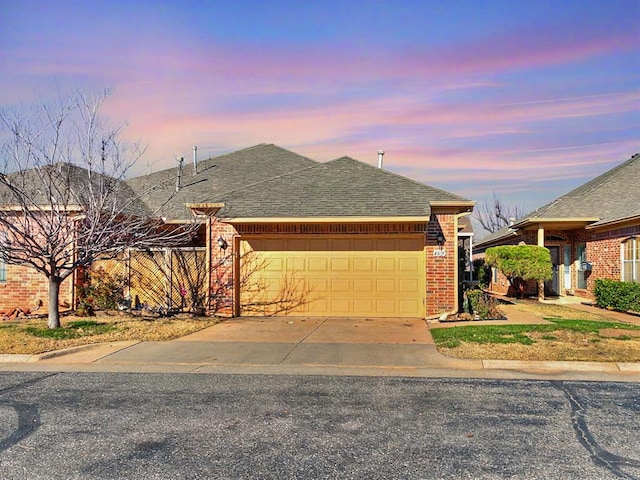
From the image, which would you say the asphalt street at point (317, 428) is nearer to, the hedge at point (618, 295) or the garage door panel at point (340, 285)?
the garage door panel at point (340, 285)

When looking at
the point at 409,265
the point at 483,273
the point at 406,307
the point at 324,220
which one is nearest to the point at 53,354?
the point at 324,220

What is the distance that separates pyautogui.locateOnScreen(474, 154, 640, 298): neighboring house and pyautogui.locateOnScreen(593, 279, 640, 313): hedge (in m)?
0.59

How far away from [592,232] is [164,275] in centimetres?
1551

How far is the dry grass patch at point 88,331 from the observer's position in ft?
35.4

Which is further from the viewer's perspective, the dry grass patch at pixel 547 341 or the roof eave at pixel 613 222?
the roof eave at pixel 613 222

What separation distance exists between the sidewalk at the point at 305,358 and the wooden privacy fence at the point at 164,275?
2.85 meters

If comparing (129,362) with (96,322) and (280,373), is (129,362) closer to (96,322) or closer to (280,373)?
(280,373)

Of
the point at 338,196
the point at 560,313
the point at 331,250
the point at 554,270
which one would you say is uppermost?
the point at 338,196

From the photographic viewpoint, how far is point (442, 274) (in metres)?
14.3

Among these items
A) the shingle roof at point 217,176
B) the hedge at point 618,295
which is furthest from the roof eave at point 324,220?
the hedge at point 618,295

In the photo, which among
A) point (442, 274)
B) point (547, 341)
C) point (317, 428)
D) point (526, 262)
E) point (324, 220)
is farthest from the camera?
point (526, 262)

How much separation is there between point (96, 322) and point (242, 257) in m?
4.21

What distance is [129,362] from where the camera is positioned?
31.6ft

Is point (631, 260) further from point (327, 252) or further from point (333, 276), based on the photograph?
point (327, 252)
